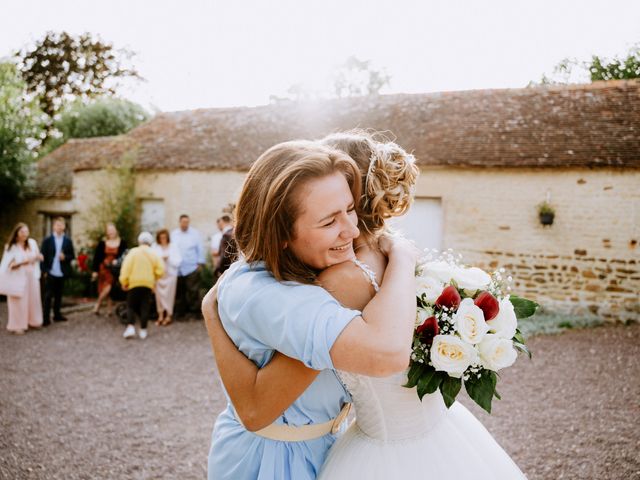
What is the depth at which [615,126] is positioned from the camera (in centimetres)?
1109

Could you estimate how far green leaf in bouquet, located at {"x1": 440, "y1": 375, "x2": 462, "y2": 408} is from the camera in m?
1.71

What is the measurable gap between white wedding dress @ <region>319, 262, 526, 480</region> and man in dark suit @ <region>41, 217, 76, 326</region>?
10.2 meters

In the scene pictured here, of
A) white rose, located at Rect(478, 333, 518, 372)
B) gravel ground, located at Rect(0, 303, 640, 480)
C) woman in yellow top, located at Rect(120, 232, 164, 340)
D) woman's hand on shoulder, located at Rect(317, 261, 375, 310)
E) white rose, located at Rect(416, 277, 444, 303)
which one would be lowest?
gravel ground, located at Rect(0, 303, 640, 480)

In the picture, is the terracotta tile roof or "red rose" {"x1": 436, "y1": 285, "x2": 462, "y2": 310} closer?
"red rose" {"x1": 436, "y1": 285, "x2": 462, "y2": 310}

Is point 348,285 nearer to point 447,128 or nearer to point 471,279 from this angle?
point 471,279

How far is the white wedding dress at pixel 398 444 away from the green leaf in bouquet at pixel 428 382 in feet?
0.25

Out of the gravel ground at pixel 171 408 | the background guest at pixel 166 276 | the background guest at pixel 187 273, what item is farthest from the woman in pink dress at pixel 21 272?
the background guest at pixel 187 273

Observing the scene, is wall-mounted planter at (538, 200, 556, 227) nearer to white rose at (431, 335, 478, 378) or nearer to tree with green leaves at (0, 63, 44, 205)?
white rose at (431, 335, 478, 378)

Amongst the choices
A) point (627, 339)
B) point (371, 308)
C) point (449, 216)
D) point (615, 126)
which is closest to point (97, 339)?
point (449, 216)

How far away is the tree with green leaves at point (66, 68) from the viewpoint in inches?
1019

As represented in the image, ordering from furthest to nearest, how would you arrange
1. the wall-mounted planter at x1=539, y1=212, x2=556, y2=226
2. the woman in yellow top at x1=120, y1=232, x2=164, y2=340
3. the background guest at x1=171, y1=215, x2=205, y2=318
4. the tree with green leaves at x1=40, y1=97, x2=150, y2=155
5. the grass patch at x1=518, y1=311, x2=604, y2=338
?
the tree with green leaves at x1=40, y1=97, x2=150, y2=155 < the background guest at x1=171, y1=215, x2=205, y2=318 < the wall-mounted planter at x1=539, y1=212, x2=556, y2=226 < the grass patch at x1=518, y1=311, x2=604, y2=338 < the woman in yellow top at x1=120, y1=232, x2=164, y2=340

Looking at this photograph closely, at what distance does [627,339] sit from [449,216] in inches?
177

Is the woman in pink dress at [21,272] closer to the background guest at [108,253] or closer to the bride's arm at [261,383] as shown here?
the background guest at [108,253]

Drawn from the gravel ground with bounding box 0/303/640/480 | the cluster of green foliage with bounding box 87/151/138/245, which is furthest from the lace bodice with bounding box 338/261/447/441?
the cluster of green foliage with bounding box 87/151/138/245
